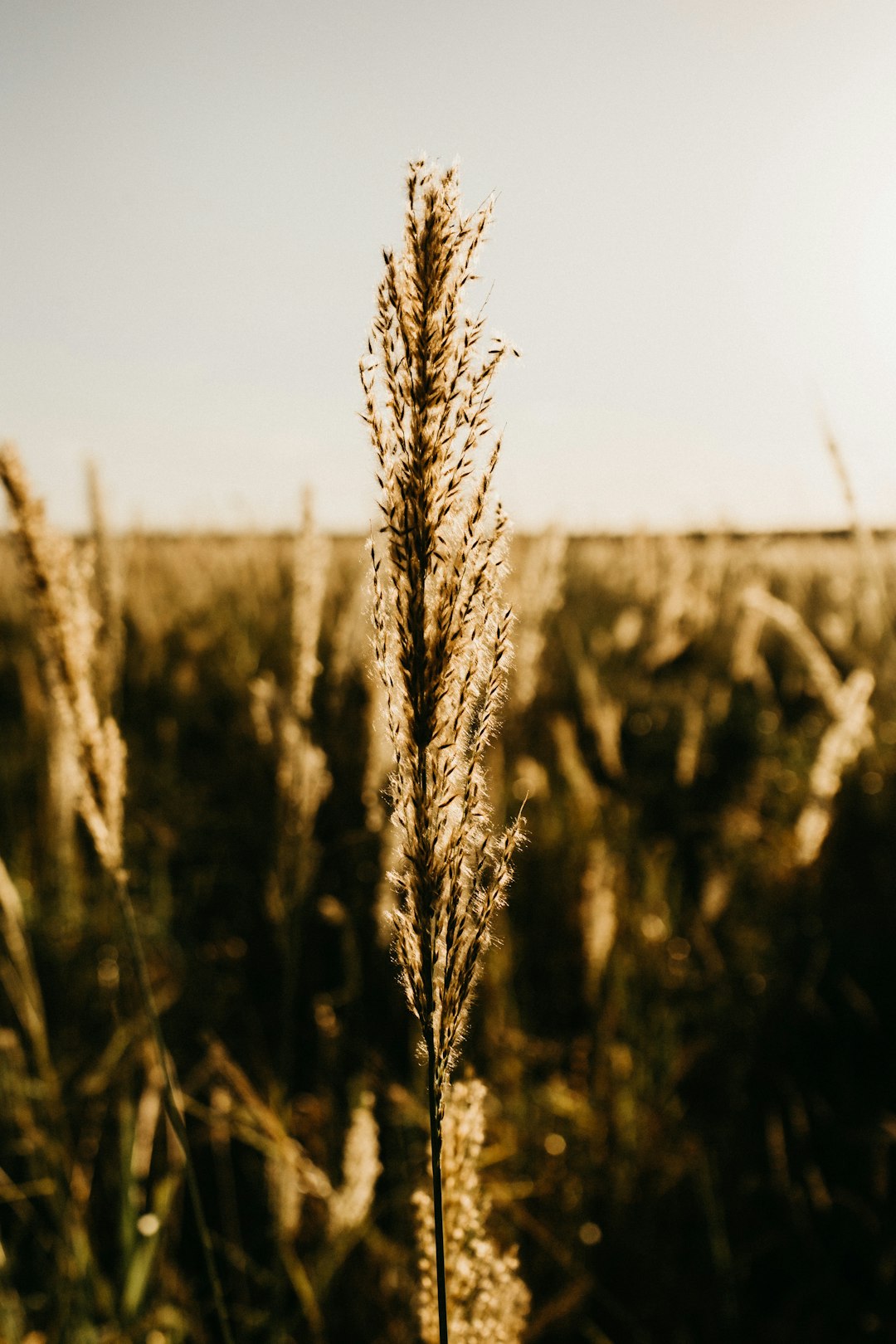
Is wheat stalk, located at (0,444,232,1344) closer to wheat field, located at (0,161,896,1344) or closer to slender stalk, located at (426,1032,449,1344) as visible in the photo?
wheat field, located at (0,161,896,1344)

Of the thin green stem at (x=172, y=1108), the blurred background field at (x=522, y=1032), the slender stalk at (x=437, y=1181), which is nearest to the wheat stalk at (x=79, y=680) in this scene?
the thin green stem at (x=172, y=1108)

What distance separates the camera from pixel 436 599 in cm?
60

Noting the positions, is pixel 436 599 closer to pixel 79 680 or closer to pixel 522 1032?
pixel 79 680

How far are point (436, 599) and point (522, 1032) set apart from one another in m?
2.17

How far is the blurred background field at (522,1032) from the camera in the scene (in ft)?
5.72

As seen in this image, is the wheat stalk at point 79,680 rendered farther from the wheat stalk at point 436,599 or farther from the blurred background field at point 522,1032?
the wheat stalk at point 436,599

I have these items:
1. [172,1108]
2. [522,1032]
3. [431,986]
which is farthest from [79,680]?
[522,1032]

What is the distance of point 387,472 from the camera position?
594mm

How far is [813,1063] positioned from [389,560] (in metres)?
2.47

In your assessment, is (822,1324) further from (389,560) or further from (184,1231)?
(389,560)

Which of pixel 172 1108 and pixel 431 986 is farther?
pixel 172 1108

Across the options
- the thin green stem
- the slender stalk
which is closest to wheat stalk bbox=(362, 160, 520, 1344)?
the slender stalk

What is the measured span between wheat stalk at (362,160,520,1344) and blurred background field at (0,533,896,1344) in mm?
109

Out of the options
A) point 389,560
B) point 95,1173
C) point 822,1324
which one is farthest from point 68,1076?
point 389,560
